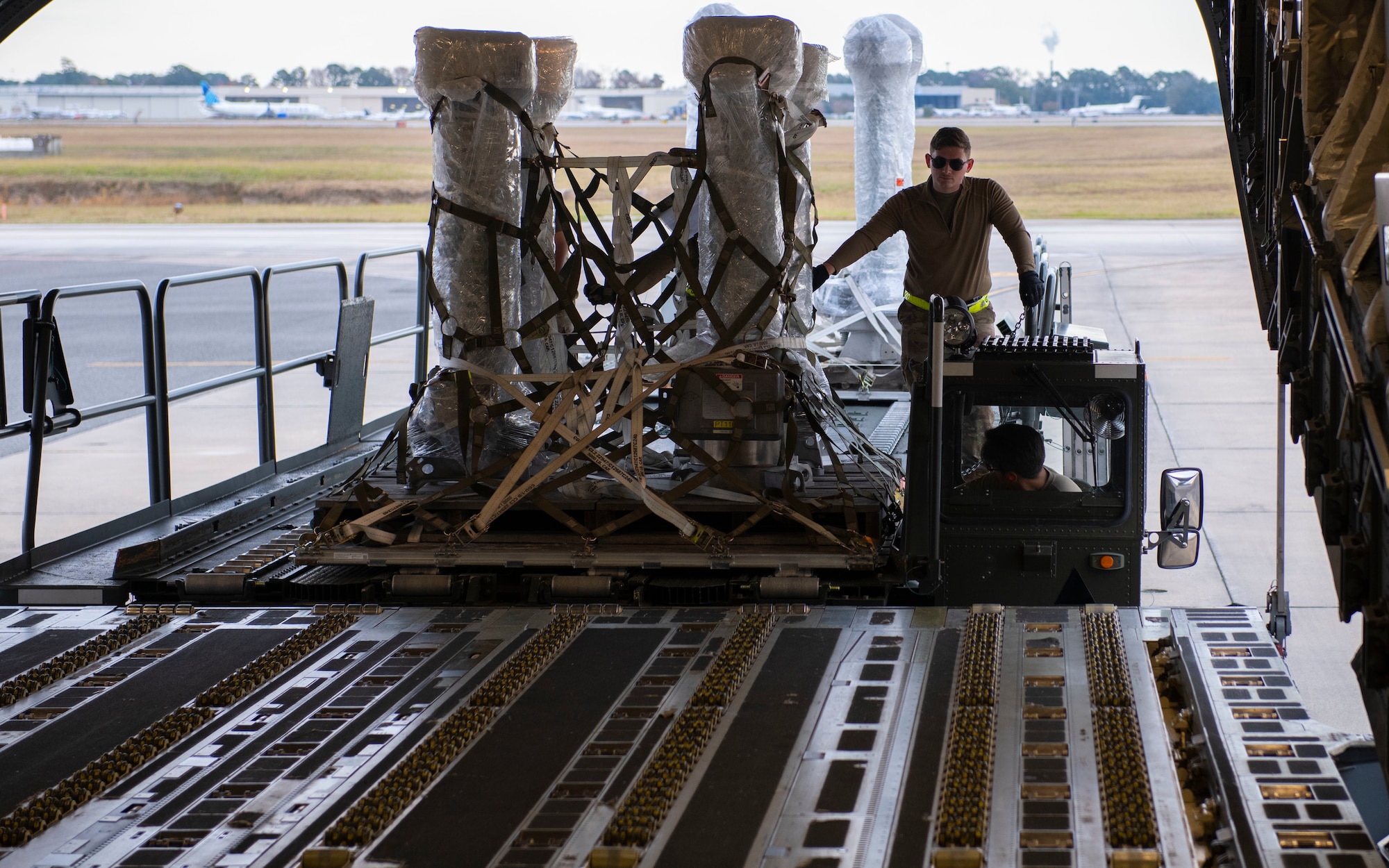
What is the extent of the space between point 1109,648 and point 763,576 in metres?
1.61

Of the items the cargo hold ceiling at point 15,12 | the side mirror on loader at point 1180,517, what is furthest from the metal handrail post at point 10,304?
the side mirror on loader at point 1180,517

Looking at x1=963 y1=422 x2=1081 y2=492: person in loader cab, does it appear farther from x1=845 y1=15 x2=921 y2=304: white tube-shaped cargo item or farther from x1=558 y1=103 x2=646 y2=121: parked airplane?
x1=558 y1=103 x2=646 y2=121: parked airplane

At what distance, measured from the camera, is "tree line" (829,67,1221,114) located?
61.2 m

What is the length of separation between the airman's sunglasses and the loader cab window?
2.28 meters

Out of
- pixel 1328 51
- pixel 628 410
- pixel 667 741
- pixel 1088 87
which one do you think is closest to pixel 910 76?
pixel 628 410

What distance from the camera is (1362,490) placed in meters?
3.03

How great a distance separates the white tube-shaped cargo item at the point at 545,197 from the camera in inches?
256

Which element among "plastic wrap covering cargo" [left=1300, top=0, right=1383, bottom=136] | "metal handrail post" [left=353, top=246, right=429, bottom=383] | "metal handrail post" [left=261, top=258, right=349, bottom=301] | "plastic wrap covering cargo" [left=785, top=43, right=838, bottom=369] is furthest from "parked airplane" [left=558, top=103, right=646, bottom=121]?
"plastic wrap covering cargo" [left=1300, top=0, right=1383, bottom=136]

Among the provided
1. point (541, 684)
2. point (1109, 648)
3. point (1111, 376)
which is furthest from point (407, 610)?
point (1111, 376)

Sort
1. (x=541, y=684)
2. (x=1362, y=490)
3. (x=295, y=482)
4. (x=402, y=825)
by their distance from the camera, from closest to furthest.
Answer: (x=402, y=825), (x=1362, y=490), (x=541, y=684), (x=295, y=482)

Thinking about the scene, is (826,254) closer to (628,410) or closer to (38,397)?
(628,410)

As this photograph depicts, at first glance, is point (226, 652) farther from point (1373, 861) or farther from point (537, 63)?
point (537, 63)

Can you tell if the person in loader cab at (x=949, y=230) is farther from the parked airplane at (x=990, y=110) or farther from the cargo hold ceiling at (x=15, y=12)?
the parked airplane at (x=990, y=110)

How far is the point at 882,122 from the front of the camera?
1470cm
